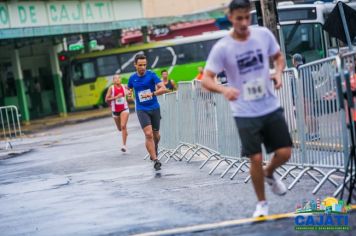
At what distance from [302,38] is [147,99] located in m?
11.0

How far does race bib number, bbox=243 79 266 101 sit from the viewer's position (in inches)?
271

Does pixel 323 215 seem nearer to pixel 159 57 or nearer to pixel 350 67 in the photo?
pixel 350 67

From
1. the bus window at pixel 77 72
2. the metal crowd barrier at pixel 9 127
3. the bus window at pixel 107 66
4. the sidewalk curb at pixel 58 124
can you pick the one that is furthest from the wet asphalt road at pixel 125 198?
the bus window at pixel 77 72

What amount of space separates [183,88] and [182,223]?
6495 mm

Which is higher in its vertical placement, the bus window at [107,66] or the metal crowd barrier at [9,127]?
the bus window at [107,66]

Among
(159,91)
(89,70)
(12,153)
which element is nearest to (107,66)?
(89,70)

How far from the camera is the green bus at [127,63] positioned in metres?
42.1

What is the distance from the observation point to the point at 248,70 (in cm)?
694

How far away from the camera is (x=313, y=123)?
8578 millimetres

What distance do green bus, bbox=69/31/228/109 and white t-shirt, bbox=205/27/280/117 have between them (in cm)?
3511

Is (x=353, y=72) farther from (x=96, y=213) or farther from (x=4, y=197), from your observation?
(x=4, y=197)

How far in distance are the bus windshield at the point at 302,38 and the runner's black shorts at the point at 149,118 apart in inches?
409

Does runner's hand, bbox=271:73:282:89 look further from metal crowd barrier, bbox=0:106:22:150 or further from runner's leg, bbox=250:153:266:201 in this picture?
metal crowd barrier, bbox=0:106:22:150

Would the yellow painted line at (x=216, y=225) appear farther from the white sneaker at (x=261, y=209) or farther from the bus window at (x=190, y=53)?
the bus window at (x=190, y=53)
